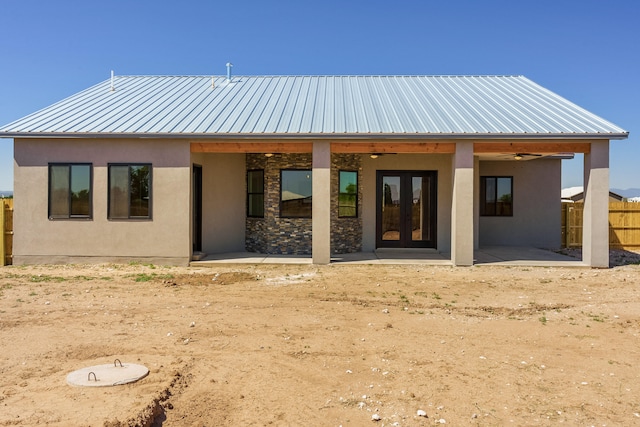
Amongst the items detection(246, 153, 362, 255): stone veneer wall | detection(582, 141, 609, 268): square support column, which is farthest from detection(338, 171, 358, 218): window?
detection(582, 141, 609, 268): square support column

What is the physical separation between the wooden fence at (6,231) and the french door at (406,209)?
35.4ft

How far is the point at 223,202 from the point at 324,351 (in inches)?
386

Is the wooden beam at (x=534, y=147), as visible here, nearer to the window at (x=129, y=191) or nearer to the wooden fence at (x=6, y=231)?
the window at (x=129, y=191)

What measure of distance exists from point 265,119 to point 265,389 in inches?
386

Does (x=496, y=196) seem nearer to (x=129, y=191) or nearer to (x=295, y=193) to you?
(x=295, y=193)

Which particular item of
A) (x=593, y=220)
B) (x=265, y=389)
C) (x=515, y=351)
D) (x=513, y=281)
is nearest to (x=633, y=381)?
(x=515, y=351)

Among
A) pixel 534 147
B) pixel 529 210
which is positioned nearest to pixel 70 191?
pixel 534 147

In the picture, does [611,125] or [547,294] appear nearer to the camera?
[547,294]

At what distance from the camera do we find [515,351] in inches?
215

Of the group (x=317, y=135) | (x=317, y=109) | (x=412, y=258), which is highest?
(x=317, y=109)

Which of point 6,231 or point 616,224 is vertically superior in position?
point 616,224

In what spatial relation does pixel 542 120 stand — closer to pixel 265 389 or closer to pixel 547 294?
pixel 547 294

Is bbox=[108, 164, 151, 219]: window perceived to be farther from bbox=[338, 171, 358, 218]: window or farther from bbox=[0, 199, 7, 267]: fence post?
bbox=[338, 171, 358, 218]: window

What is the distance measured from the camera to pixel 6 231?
12633 millimetres
